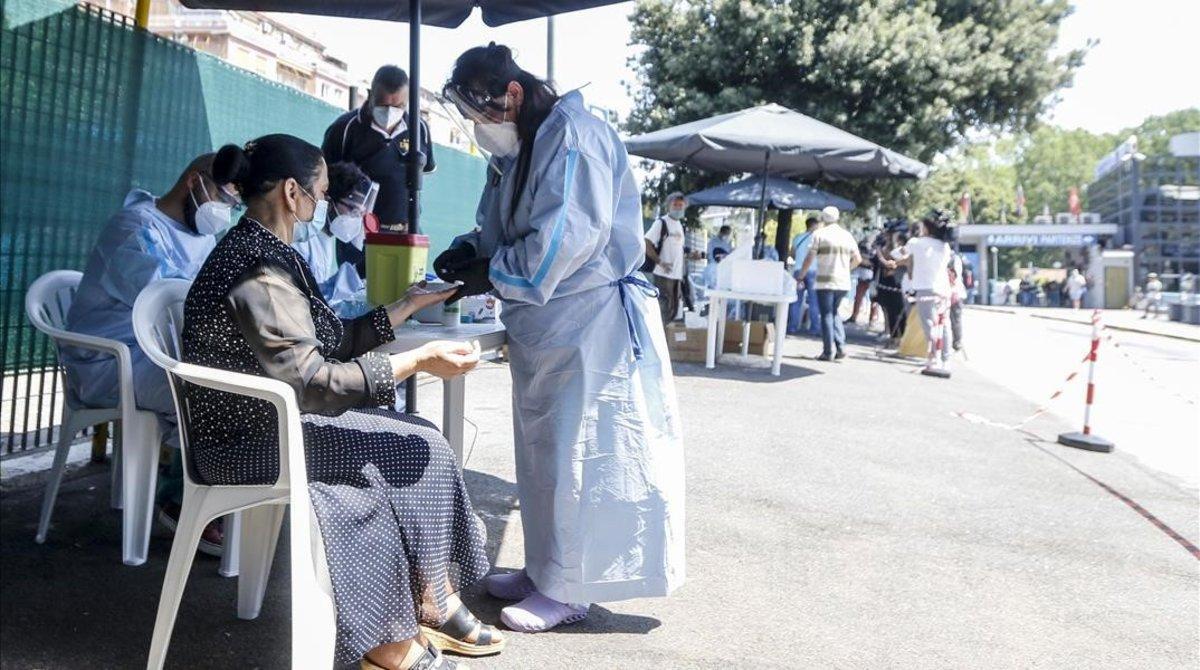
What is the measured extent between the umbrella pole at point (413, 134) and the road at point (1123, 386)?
4.92 metres

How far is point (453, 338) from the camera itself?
8.72 feet

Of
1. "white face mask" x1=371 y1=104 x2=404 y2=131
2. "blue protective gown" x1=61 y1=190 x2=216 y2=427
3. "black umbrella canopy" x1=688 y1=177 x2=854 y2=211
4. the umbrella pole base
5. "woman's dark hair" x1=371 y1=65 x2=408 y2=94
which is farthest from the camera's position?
"black umbrella canopy" x1=688 y1=177 x2=854 y2=211

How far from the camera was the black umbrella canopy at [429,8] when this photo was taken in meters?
4.32

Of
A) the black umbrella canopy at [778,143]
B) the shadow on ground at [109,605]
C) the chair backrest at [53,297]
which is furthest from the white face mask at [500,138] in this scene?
the black umbrella canopy at [778,143]

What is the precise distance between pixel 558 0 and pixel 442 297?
2013mm

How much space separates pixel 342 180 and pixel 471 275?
151 cm

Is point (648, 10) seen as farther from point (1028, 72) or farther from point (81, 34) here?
point (81, 34)

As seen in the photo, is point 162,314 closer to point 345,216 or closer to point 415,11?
point 345,216

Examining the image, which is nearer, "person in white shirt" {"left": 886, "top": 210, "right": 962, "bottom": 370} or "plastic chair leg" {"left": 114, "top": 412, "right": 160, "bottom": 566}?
"plastic chair leg" {"left": 114, "top": 412, "right": 160, "bottom": 566}

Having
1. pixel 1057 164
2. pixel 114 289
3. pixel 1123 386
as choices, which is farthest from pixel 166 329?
pixel 1057 164

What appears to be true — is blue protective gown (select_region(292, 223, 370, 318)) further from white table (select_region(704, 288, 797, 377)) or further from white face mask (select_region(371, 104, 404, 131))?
white table (select_region(704, 288, 797, 377))

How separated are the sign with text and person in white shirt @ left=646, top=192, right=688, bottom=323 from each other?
48627 millimetres

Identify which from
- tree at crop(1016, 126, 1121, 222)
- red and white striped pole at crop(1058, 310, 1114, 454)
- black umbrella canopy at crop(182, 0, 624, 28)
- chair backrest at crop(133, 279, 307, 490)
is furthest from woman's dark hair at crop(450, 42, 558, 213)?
tree at crop(1016, 126, 1121, 222)

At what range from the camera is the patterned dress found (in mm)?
2160
